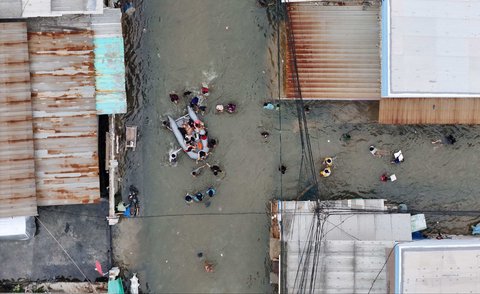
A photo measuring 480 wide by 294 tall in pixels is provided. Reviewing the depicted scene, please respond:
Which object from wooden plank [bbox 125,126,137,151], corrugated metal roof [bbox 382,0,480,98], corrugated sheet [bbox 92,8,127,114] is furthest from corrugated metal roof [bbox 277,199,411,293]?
corrugated sheet [bbox 92,8,127,114]

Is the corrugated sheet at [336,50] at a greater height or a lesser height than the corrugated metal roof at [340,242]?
greater

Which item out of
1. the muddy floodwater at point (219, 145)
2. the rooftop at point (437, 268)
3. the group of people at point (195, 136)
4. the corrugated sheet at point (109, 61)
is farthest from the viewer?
the muddy floodwater at point (219, 145)

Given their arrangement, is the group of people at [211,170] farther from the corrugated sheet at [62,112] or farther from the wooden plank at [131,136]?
the corrugated sheet at [62,112]

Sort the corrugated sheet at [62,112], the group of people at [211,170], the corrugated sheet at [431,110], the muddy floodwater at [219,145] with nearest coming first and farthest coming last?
the corrugated sheet at [62,112]
the corrugated sheet at [431,110]
the group of people at [211,170]
the muddy floodwater at [219,145]

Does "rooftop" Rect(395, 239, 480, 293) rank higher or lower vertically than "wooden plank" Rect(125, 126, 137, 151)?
lower

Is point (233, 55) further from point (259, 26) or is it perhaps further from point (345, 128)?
point (345, 128)

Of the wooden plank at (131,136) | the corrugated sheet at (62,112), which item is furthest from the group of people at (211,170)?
the corrugated sheet at (62,112)

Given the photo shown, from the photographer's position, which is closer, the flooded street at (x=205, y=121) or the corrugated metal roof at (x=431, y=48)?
the corrugated metal roof at (x=431, y=48)

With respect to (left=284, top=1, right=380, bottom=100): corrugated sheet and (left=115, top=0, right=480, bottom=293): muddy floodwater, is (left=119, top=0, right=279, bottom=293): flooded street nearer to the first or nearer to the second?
(left=115, top=0, right=480, bottom=293): muddy floodwater
